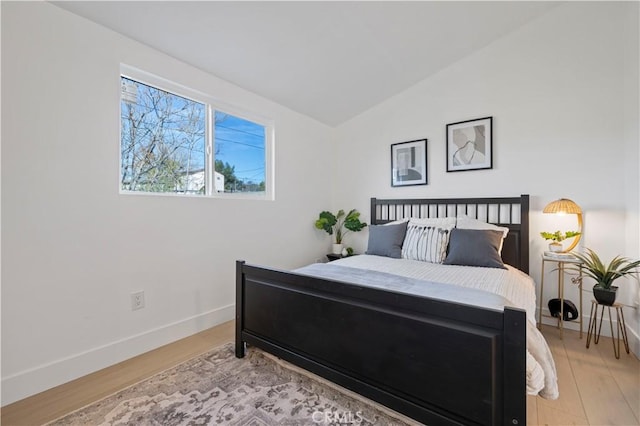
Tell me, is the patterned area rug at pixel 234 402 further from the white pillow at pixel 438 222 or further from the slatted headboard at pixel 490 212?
the slatted headboard at pixel 490 212

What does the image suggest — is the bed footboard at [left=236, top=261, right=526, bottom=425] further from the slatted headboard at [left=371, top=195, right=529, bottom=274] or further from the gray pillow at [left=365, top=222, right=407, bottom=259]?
the slatted headboard at [left=371, top=195, right=529, bottom=274]

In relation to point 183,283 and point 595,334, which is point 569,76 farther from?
point 183,283

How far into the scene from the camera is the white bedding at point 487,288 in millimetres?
1297

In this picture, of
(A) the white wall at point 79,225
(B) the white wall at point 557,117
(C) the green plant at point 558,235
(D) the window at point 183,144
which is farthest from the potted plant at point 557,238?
(A) the white wall at point 79,225

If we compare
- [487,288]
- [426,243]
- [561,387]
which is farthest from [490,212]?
[561,387]

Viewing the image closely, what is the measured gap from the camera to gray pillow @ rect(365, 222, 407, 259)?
2.97 meters

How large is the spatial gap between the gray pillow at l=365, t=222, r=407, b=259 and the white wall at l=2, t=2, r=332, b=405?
1643 mm

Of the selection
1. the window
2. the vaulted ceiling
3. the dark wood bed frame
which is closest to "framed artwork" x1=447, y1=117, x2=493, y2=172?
the vaulted ceiling

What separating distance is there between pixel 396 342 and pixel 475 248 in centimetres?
157

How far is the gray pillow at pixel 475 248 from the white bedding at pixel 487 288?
3.1 inches

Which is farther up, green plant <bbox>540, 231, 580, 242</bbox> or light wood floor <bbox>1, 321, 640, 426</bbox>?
green plant <bbox>540, 231, 580, 242</bbox>

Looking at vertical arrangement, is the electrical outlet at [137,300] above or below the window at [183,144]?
below

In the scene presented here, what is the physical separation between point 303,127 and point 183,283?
234 centimetres

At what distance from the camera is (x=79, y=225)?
1864mm
